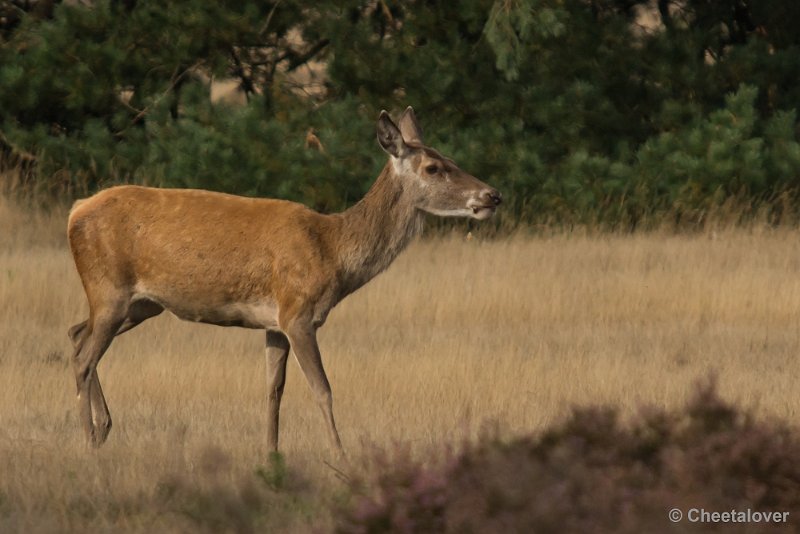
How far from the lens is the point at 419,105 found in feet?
61.8

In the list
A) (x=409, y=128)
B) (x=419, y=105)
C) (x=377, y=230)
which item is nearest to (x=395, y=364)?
(x=409, y=128)

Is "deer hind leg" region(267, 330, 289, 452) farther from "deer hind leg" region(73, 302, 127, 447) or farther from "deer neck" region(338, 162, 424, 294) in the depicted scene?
"deer hind leg" region(73, 302, 127, 447)

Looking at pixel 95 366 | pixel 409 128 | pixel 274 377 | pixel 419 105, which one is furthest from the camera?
pixel 419 105

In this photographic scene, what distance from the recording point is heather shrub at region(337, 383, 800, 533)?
554 centimetres

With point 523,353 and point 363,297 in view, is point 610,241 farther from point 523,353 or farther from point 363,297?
point 523,353

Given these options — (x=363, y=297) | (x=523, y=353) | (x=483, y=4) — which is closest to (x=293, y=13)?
(x=483, y=4)

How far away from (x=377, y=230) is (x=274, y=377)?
3.03 ft

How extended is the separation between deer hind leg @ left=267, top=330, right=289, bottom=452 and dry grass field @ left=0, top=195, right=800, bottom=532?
104 millimetres

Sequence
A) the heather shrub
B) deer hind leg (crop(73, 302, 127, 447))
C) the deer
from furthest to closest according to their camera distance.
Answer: deer hind leg (crop(73, 302, 127, 447))
the deer
the heather shrub

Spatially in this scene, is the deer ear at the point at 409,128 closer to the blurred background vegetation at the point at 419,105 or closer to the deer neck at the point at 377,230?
the deer neck at the point at 377,230

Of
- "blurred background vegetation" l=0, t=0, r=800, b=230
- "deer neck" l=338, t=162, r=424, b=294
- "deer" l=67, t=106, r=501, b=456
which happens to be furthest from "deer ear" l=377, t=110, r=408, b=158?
"blurred background vegetation" l=0, t=0, r=800, b=230

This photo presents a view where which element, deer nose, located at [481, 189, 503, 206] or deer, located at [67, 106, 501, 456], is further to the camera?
deer nose, located at [481, 189, 503, 206]

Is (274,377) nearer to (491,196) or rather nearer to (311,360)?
(311,360)

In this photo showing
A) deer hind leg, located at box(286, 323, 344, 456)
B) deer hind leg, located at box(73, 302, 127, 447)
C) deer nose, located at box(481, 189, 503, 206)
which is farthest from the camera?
deer nose, located at box(481, 189, 503, 206)
